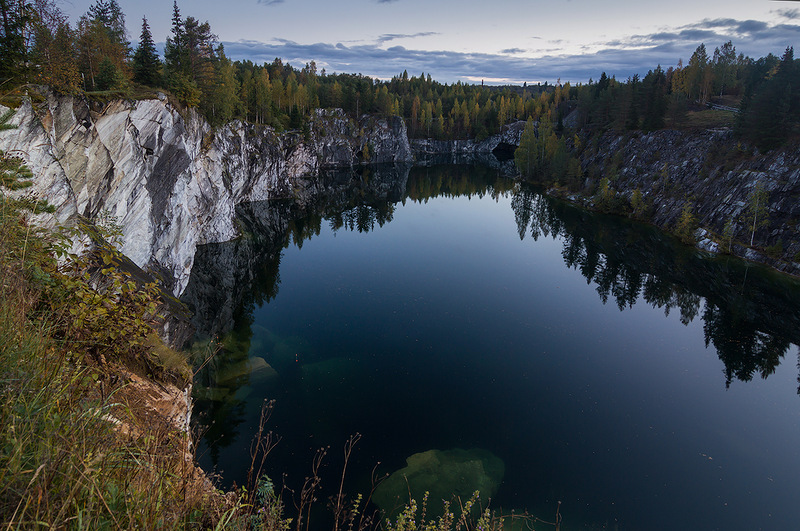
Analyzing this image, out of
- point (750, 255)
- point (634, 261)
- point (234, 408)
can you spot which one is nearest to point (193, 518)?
point (234, 408)

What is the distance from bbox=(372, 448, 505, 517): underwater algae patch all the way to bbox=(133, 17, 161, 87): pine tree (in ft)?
118

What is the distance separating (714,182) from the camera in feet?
171

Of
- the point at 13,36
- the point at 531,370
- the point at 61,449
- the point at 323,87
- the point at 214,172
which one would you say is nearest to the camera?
the point at 61,449

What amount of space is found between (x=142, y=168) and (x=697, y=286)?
45099 millimetres

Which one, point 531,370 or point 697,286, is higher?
point 697,286

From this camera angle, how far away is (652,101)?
70875 millimetres

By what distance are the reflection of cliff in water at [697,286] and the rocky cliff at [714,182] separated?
3390mm

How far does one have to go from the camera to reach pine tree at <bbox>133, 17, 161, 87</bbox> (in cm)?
3400

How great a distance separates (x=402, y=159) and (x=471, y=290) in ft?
314

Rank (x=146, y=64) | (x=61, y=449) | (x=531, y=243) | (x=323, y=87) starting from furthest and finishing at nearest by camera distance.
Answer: (x=323, y=87) < (x=531, y=243) < (x=146, y=64) < (x=61, y=449)

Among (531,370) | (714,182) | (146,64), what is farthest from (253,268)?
(714,182)

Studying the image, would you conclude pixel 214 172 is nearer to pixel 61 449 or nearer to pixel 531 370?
pixel 531 370

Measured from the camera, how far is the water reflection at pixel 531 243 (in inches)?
872

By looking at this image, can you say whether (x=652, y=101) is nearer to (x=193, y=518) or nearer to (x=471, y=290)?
(x=471, y=290)
